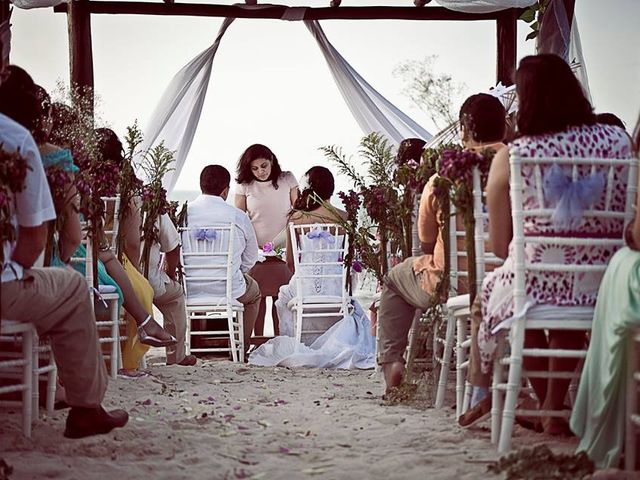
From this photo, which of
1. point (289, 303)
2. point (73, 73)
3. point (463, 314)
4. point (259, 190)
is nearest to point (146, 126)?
point (73, 73)

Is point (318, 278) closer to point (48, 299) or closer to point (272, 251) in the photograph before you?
point (272, 251)

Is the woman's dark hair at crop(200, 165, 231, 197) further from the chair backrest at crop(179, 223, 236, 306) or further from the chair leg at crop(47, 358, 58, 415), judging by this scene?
the chair leg at crop(47, 358, 58, 415)

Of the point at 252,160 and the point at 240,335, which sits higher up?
the point at 252,160

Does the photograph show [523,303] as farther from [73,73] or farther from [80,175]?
[73,73]

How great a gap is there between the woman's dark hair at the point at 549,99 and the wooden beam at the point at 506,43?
5.93 metres

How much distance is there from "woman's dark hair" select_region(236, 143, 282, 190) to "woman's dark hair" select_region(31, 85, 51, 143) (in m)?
3.61

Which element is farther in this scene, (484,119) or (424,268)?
(424,268)

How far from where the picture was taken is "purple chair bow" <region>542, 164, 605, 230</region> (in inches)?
126

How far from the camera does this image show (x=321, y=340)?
6586mm

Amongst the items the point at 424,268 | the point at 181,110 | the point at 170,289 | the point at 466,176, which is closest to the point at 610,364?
the point at 466,176

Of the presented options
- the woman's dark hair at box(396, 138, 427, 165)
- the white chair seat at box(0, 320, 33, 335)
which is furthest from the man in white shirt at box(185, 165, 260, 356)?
the white chair seat at box(0, 320, 33, 335)

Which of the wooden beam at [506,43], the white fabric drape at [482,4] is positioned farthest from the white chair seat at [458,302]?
the wooden beam at [506,43]

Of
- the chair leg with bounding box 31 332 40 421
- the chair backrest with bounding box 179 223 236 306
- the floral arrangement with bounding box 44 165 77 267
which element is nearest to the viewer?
the chair leg with bounding box 31 332 40 421

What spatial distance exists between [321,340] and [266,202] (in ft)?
5.52
